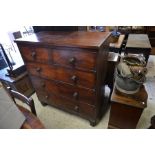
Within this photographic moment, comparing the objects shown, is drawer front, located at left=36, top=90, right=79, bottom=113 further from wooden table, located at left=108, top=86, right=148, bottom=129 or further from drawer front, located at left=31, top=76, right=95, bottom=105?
wooden table, located at left=108, top=86, right=148, bottom=129

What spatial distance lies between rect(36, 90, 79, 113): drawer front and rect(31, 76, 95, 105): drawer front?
0.25ft

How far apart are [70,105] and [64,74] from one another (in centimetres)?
50

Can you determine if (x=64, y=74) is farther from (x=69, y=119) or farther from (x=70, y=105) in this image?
(x=69, y=119)

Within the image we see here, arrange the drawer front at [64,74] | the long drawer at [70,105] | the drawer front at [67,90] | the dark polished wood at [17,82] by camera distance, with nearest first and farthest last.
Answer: the drawer front at [64,74] → the drawer front at [67,90] → the long drawer at [70,105] → the dark polished wood at [17,82]

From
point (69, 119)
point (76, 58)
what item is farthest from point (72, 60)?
point (69, 119)

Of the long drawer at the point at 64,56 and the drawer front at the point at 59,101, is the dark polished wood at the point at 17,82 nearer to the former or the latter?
the drawer front at the point at 59,101

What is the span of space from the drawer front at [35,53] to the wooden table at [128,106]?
84cm

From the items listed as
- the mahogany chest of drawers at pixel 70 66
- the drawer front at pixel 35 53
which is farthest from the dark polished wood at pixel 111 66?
the drawer front at pixel 35 53

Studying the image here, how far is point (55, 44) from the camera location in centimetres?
108

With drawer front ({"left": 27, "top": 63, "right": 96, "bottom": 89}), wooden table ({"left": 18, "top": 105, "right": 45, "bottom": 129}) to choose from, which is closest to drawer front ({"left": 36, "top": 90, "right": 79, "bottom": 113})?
drawer front ({"left": 27, "top": 63, "right": 96, "bottom": 89})

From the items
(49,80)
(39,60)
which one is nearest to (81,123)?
(49,80)

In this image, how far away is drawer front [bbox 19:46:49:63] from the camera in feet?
4.05

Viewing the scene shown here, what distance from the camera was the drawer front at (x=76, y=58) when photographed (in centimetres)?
101
